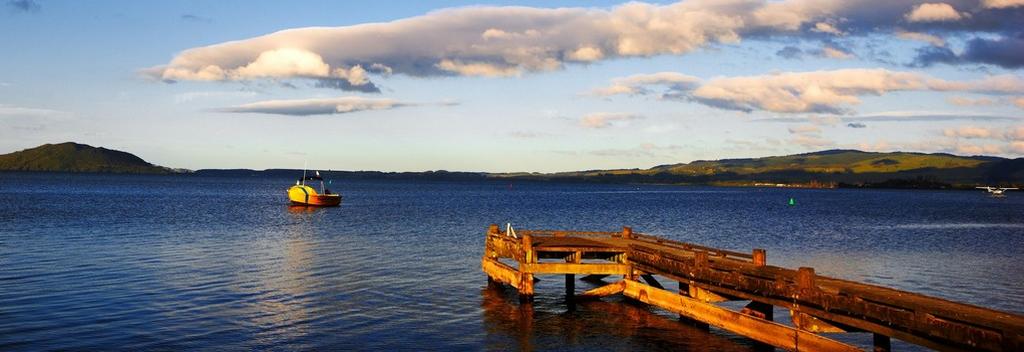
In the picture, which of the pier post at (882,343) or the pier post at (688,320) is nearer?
the pier post at (882,343)

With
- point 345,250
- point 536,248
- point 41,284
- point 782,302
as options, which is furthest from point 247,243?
point 782,302

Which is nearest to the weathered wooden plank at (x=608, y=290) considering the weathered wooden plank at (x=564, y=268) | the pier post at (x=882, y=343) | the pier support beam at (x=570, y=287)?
the pier support beam at (x=570, y=287)

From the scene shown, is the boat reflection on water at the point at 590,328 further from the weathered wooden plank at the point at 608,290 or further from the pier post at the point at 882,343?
the pier post at the point at 882,343

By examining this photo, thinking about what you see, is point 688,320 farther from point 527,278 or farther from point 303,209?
point 303,209

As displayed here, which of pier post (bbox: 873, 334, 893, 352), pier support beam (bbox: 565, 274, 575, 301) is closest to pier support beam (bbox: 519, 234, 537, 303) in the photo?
pier support beam (bbox: 565, 274, 575, 301)

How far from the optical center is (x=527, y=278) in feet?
94.2

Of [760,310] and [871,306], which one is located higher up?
[871,306]

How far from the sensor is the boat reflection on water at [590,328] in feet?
75.4

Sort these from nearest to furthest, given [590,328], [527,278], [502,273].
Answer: [590,328] < [527,278] < [502,273]

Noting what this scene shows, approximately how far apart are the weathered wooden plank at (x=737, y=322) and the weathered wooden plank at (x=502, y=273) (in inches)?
155

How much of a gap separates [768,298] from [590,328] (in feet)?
20.2

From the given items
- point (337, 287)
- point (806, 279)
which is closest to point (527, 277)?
point (337, 287)

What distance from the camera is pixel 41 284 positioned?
103ft

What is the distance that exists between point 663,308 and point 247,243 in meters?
34.1
